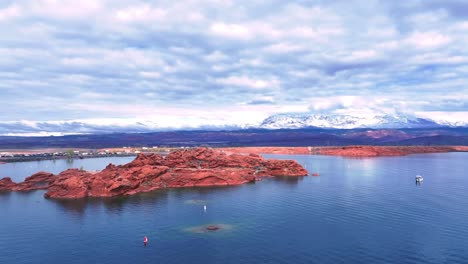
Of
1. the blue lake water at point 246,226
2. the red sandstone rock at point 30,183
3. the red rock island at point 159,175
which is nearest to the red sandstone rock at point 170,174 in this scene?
the red rock island at point 159,175

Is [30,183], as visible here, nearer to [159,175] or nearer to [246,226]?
[159,175]

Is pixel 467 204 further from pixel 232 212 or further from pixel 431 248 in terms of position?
pixel 232 212

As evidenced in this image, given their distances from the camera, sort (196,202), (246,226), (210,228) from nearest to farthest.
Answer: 1. (210,228)
2. (246,226)
3. (196,202)

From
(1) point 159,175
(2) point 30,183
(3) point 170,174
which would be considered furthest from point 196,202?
(2) point 30,183

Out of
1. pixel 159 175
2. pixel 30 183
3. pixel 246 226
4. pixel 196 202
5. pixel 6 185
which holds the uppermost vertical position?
pixel 159 175

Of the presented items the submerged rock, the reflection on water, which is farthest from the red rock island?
the submerged rock

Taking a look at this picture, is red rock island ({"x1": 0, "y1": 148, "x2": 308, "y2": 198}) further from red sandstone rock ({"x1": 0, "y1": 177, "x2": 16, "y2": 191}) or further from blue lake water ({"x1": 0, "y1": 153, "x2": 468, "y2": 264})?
blue lake water ({"x1": 0, "y1": 153, "x2": 468, "y2": 264})

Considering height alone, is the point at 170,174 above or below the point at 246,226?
above

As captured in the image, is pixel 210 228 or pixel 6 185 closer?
pixel 210 228
